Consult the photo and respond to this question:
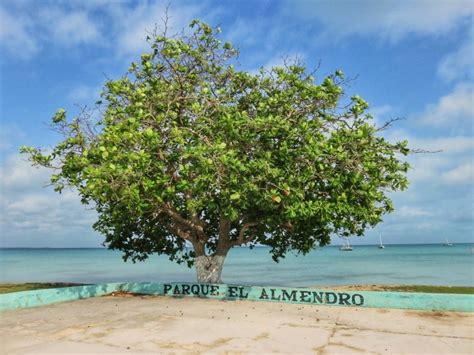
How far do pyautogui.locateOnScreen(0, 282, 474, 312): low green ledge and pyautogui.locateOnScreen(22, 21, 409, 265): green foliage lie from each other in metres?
1.83

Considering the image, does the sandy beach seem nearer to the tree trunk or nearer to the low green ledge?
the low green ledge

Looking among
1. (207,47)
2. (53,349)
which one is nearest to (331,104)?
(207,47)

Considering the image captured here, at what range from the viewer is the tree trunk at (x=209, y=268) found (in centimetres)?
1593

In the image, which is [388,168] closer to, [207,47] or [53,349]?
[207,47]

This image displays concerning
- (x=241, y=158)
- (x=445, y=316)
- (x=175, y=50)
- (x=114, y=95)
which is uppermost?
(x=175, y=50)

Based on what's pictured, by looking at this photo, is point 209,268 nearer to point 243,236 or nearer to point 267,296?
point 243,236

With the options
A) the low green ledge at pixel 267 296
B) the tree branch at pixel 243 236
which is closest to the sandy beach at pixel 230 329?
the low green ledge at pixel 267 296

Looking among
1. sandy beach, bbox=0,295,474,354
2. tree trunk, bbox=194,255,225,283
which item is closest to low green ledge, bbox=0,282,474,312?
sandy beach, bbox=0,295,474,354

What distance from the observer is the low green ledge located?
12.3 meters

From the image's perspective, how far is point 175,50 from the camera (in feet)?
48.6

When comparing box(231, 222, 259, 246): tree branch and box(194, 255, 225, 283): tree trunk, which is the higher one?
box(231, 222, 259, 246): tree branch

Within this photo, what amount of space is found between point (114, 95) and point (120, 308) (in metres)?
7.24

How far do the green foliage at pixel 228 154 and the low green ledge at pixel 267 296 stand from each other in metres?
1.83

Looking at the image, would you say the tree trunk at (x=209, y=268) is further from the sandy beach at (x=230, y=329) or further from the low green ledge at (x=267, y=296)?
the sandy beach at (x=230, y=329)
